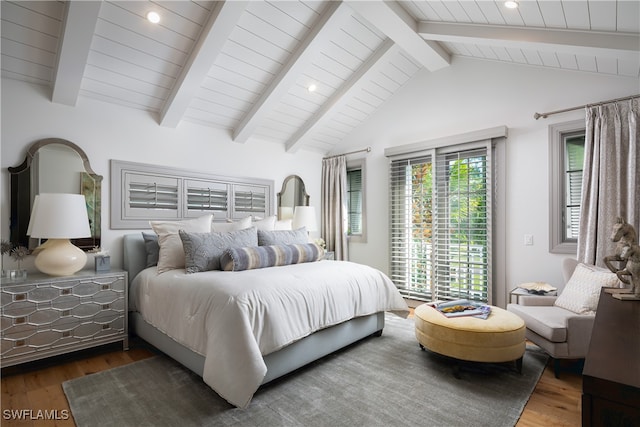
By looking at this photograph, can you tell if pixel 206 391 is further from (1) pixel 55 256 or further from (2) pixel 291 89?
(2) pixel 291 89

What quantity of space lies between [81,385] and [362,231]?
12.2 feet

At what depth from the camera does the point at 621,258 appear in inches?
75.7

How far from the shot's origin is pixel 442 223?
4.11 metres

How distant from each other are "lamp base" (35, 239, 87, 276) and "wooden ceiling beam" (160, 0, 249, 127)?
63.2 inches

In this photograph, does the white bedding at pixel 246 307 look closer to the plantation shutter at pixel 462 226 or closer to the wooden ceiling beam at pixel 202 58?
the plantation shutter at pixel 462 226

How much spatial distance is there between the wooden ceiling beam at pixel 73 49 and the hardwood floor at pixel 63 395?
2.31 m

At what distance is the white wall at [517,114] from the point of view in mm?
3250

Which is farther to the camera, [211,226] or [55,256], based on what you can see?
[211,226]

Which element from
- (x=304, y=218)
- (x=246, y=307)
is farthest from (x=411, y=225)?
(x=246, y=307)

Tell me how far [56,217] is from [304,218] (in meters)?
2.76

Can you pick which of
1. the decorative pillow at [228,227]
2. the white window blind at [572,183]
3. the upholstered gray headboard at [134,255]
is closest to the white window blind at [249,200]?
the decorative pillow at [228,227]

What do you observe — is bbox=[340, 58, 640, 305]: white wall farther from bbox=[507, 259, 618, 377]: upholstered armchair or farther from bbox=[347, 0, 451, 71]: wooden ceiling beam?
bbox=[507, 259, 618, 377]: upholstered armchair

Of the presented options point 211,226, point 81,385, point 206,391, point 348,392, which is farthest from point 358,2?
point 81,385

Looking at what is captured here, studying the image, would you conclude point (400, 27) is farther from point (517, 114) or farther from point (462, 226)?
point (462, 226)
